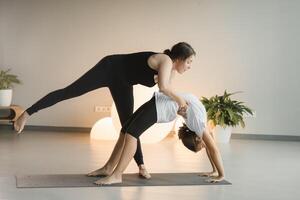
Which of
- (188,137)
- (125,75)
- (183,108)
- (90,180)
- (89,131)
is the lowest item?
(89,131)

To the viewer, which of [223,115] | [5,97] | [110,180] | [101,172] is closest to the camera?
[110,180]

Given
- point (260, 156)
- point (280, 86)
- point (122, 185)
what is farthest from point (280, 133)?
point (122, 185)

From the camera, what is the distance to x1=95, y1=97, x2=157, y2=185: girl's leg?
368 cm

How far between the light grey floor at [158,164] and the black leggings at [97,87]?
632 millimetres

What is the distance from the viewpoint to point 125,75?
3.85 m

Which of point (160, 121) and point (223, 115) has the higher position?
point (160, 121)

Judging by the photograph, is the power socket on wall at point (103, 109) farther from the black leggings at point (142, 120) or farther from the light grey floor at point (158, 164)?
the black leggings at point (142, 120)

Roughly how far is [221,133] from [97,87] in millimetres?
3059

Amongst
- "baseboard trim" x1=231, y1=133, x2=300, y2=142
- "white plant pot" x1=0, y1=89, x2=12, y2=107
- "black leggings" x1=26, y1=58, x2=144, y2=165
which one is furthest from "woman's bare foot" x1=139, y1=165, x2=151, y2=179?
"white plant pot" x1=0, y1=89, x2=12, y2=107

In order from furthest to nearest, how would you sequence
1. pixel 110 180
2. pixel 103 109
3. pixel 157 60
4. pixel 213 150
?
pixel 103 109, pixel 213 150, pixel 110 180, pixel 157 60

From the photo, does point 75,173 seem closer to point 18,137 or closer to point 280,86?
point 18,137

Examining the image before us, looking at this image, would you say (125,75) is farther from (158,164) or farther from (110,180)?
(158,164)

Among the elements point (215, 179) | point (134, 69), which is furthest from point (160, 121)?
point (215, 179)

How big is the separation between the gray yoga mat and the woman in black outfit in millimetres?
418
